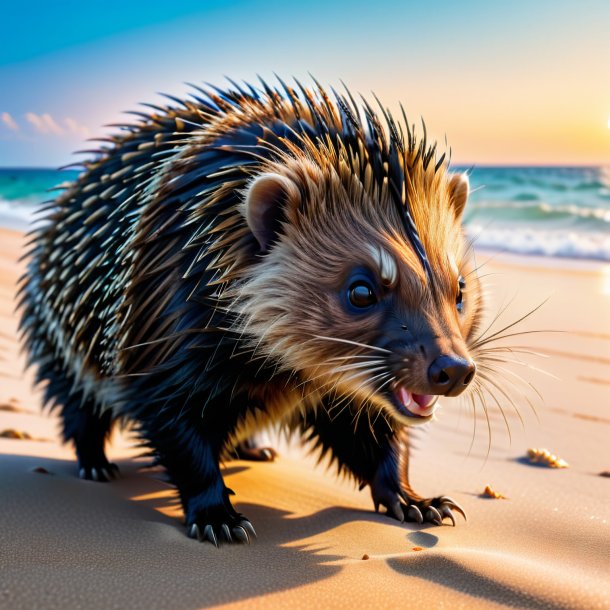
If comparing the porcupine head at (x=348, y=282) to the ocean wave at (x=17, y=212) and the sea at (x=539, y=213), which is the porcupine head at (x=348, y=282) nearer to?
the sea at (x=539, y=213)

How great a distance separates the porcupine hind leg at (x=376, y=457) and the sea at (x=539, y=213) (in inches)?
335

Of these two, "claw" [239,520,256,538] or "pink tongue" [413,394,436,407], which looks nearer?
"pink tongue" [413,394,436,407]

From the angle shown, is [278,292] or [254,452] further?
[254,452]

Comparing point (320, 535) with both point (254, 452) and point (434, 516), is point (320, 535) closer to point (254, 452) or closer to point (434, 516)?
point (434, 516)

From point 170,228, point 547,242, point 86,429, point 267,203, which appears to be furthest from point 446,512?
point 547,242

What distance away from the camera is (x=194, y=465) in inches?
128

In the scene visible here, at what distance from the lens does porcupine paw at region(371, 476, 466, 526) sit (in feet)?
11.4

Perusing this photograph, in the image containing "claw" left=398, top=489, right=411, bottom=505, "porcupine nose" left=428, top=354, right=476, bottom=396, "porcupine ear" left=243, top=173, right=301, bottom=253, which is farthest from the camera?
"claw" left=398, top=489, right=411, bottom=505

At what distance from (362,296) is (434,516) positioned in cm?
117

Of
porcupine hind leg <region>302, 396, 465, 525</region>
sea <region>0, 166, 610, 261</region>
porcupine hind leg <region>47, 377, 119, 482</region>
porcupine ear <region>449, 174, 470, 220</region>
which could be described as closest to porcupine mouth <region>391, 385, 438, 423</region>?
porcupine hind leg <region>302, 396, 465, 525</region>

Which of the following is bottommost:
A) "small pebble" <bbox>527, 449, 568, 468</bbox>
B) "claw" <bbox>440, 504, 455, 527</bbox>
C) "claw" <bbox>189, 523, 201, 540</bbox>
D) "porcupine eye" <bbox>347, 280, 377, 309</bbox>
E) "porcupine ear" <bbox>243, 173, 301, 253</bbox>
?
"claw" <bbox>189, 523, 201, 540</bbox>

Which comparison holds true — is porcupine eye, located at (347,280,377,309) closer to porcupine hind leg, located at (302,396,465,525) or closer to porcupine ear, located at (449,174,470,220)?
porcupine hind leg, located at (302,396,465,525)

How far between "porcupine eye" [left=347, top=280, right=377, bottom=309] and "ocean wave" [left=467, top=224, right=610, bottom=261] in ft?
43.9

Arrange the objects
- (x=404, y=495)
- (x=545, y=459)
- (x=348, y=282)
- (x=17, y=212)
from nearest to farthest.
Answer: (x=348, y=282) → (x=404, y=495) → (x=545, y=459) → (x=17, y=212)
